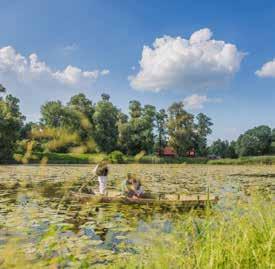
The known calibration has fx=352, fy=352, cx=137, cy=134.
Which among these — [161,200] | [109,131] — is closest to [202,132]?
[109,131]

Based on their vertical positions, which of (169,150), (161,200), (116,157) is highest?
(169,150)

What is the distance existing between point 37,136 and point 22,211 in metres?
0.79

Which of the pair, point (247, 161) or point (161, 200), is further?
point (247, 161)

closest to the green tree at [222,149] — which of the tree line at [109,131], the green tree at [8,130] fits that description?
the tree line at [109,131]

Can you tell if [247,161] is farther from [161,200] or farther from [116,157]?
[116,157]

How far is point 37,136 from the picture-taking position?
1.43 m

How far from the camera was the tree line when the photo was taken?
1.62 metres

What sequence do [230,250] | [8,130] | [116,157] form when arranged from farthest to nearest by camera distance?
[8,130], [230,250], [116,157]

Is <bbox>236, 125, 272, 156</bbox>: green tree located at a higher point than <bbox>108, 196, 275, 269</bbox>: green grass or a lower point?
higher

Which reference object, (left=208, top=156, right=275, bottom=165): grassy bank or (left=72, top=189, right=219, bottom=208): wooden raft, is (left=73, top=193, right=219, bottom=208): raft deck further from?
(left=208, top=156, right=275, bottom=165): grassy bank

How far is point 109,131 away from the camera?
1598 inches

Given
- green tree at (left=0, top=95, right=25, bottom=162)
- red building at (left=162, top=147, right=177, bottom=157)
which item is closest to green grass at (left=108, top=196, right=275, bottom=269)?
red building at (left=162, top=147, right=177, bottom=157)

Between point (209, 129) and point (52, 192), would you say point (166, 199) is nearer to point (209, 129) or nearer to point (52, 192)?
point (52, 192)

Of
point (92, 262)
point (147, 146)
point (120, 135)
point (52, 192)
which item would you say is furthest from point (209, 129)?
point (92, 262)
